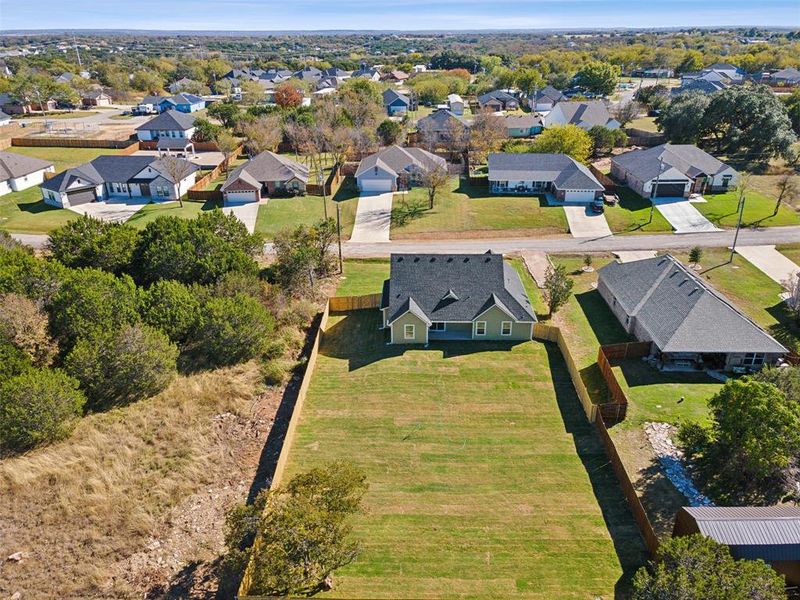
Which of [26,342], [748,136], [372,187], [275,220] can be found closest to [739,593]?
[26,342]

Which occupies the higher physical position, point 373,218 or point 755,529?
point 755,529

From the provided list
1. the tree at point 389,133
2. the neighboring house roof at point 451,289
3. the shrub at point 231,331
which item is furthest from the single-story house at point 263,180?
the neighboring house roof at point 451,289

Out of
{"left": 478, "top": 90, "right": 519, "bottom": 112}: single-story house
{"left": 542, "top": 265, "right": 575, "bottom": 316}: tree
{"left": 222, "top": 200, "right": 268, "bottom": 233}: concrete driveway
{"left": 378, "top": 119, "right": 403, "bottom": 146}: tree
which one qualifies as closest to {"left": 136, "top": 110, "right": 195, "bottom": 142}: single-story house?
{"left": 378, "top": 119, "right": 403, "bottom": 146}: tree

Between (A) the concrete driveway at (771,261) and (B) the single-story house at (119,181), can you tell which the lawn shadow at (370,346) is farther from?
(B) the single-story house at (119,181)

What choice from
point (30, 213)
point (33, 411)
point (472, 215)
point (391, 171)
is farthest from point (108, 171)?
point (33, 411)

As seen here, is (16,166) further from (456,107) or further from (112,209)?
(456,107)

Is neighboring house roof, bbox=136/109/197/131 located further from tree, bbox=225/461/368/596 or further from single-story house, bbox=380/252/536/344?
tree, bbox=225/461/368/596
